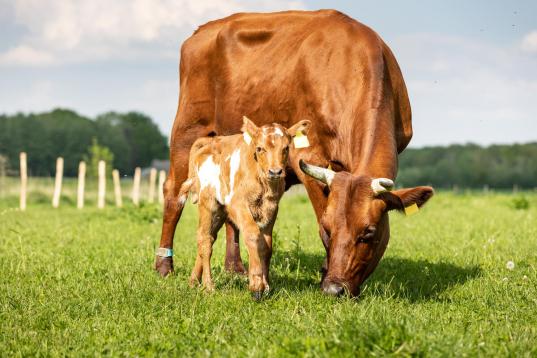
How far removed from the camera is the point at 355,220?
6238mm

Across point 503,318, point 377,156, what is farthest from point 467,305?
point 377,156

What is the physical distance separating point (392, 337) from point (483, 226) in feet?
37.3

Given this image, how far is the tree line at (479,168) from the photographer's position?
90.4 meters

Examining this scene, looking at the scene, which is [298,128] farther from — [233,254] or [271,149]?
[233,254]

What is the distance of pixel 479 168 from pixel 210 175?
91.4 m

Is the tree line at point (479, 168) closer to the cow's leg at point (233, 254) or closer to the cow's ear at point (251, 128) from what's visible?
the cow's leg at point (233, 254)

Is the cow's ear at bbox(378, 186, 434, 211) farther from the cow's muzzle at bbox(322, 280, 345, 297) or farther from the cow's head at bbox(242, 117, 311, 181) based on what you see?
the cow's head at bbox(242, 117, 311, 181)

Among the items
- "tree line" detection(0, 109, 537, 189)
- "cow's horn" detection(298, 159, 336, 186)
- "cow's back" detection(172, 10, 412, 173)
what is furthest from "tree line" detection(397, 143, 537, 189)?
"cow's horn" detection(298, 159, 336, 186)

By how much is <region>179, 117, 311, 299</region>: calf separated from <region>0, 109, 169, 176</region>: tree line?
73.9 metres

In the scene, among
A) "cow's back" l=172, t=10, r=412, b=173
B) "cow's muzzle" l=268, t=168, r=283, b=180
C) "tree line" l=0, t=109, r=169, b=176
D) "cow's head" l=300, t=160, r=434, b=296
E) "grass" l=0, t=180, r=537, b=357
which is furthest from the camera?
"tree line" l=0, t=109, r=169, b=176

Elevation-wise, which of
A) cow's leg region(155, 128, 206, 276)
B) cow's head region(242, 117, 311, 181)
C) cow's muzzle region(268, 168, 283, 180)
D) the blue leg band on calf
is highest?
cow's head region(242, 117, 311, 181)

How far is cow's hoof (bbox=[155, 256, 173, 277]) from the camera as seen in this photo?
8.34 m

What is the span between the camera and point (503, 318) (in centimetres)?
575

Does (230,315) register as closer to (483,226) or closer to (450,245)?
(450,245)
